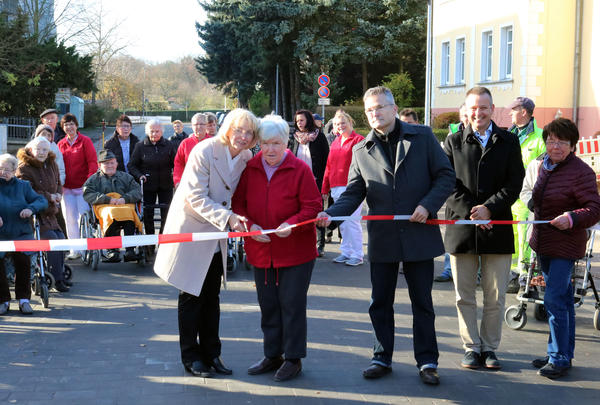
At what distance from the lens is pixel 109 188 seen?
1080 cm

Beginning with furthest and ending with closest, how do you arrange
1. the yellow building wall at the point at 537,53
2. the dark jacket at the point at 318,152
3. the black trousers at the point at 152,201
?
the yellow building wall at the point at 537,53 → the black trousers at the point at 152,201 → the dark jacket at the point at 318,152

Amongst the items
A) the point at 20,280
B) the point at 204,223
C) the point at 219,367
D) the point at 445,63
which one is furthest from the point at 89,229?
the point at 445,63

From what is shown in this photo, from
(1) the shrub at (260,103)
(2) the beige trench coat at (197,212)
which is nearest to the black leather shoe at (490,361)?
(2) the beige trench coat at (197,212)

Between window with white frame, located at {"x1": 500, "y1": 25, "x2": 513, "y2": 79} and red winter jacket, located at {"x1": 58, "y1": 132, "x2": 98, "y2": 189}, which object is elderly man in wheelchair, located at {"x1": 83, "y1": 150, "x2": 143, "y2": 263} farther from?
window with white frame, located at {"x1": 500, "y1": 25, "x2": 513, "y2": 79}

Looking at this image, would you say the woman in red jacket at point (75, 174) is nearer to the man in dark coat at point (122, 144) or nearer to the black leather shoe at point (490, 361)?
the man in dark coat at point (122, 144)

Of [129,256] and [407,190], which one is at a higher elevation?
[407,190]

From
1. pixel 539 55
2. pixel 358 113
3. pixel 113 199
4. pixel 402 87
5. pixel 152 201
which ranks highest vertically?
pixel 402 87

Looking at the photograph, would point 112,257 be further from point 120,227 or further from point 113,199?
point 113,199

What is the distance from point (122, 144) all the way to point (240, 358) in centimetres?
686

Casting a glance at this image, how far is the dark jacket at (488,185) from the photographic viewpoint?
5.77 m

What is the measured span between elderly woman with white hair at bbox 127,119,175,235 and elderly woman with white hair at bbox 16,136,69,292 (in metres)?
2.19

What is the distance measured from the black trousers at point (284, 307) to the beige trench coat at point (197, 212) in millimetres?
507

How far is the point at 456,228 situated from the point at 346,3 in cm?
4182

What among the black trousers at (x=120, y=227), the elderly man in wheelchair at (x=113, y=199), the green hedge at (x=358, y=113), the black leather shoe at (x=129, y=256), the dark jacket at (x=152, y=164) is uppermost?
the green hedge at (x=358, y=113)
